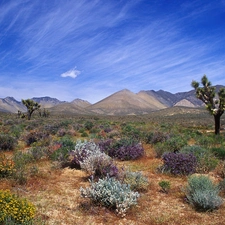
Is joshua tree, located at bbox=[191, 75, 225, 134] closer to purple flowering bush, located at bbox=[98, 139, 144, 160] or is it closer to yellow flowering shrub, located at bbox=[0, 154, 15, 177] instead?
purple flowering bush, located at bbox=[98, 139, 144, 160]

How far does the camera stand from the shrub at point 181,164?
822 centimetres

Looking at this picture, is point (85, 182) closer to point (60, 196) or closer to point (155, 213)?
point (60, 196)

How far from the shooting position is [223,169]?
7.98 metres

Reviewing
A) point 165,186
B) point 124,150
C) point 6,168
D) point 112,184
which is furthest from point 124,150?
point 6,168

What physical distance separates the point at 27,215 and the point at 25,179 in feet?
9.81

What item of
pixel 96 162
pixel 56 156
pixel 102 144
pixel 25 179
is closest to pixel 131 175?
pixel 96 162

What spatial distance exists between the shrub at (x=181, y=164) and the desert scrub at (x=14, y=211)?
217 inches

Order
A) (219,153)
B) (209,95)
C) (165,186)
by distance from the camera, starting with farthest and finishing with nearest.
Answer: (209,95) → (219,153) → (165,186)

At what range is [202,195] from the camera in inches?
212

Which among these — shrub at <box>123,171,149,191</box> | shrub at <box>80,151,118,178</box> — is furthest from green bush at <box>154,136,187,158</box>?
shrub at <box>123,171,149,191</box>

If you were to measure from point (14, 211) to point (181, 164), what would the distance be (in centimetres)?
612

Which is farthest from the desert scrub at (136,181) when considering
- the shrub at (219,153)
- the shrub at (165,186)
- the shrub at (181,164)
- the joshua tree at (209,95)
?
the joshua tree at (209,95)

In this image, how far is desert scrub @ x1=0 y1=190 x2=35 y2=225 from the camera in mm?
4047

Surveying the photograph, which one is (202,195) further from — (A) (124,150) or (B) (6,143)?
(B) (6,143)
